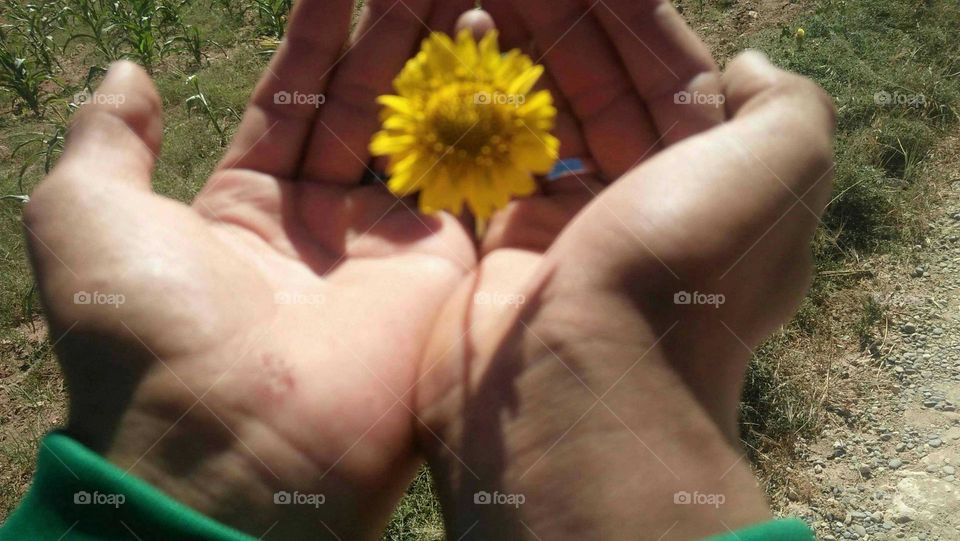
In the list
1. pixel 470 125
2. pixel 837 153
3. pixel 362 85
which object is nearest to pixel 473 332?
pixel 470 125

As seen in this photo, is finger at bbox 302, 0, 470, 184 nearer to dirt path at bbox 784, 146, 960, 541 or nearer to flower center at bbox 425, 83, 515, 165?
flower center at bbox 425, 83, 515, 165

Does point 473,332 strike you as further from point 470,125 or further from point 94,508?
point 94,508

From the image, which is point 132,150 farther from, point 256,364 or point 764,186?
point 764,186

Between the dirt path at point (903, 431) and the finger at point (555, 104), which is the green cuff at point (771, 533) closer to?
the finger at point (555, 104)

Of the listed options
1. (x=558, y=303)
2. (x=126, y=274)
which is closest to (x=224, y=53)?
(x=126, y=274)

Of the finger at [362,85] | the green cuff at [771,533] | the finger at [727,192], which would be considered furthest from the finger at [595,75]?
the green cuff at [771,533]

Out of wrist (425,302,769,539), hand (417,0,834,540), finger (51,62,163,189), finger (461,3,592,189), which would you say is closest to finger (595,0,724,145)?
hand (417,0,834,540)
